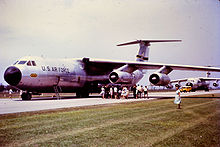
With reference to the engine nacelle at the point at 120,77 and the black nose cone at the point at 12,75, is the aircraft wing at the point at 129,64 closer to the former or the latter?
the engine nacelle at the point at 120,77

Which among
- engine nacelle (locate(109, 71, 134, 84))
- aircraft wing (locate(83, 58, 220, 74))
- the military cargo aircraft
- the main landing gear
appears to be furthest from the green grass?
aircraft wing (locate(83, 58, 220, 74))

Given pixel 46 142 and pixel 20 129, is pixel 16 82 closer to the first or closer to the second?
pixel 20 129

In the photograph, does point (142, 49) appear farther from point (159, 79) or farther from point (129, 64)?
point (159, 79)

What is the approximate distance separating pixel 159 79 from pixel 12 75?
1212 cm

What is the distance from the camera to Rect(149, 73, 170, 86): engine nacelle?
68.5ft

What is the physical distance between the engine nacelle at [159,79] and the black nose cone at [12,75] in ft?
37.3

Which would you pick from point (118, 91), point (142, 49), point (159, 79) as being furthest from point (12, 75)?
point (142, 49)

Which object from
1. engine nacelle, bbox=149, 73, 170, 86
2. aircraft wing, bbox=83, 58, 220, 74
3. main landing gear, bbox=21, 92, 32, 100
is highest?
aircraft wing, bbox=83, 58, 220, 74

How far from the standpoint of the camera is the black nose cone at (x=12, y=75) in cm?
1647

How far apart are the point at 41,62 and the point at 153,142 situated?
52.0 feet

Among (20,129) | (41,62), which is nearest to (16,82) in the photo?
(41,62)

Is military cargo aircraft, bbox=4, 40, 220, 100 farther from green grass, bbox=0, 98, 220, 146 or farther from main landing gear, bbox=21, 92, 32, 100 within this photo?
green grass, bbox=0, 98, 220, 146

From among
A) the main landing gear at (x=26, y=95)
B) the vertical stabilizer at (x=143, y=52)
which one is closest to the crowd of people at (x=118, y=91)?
the vertical stabilizer at (x=143, y=52)

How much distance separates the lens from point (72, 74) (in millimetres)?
21641
